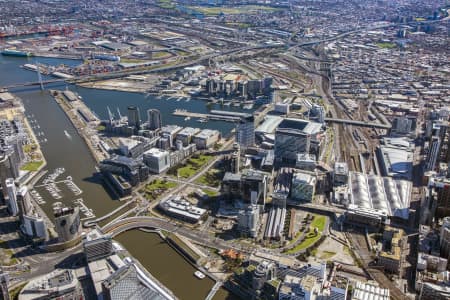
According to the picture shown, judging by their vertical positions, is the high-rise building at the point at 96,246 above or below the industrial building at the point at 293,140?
below

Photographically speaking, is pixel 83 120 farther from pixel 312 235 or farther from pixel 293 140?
pixel 312 235

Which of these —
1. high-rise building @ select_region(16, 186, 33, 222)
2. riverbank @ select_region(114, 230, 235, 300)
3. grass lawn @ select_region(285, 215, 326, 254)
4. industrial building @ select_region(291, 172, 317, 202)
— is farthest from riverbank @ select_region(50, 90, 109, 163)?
grass lawn @ select_region(285, 215, 326, 254)

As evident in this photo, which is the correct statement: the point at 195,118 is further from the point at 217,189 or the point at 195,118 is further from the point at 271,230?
the point at 271,230

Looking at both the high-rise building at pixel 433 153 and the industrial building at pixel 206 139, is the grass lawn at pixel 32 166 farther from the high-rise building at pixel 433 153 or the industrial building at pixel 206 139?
the high-rise building at pixel 433 153

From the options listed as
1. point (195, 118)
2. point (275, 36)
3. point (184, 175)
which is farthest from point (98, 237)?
point (275, 36)

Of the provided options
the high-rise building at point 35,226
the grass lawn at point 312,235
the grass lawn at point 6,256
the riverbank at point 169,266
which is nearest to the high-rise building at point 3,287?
the grass lawn at point 6,256

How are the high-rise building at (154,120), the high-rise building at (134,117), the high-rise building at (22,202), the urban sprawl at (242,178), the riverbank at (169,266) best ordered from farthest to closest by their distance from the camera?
the high-rise building at (134,117) < the high-rise building at (154,120) < the high-rise building at (22,202) < the urban sprawl at (242,178) < the riverbank at (169,266)

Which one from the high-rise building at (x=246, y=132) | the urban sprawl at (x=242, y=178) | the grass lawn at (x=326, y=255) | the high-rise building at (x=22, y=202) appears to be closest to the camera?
the urban sprawl at (x=242, y=178)
